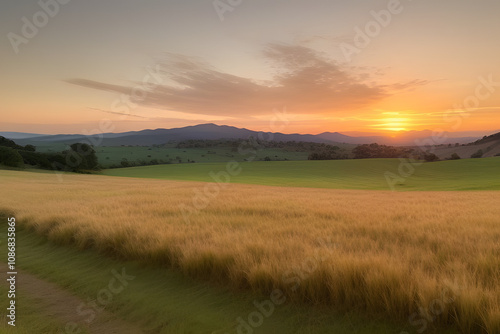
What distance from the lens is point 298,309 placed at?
15.3ft

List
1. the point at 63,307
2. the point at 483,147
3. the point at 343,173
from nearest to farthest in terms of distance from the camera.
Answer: the point at 63,307
the point at 343,173
the point at 483,147

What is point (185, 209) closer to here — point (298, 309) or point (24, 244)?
point (24, 244)

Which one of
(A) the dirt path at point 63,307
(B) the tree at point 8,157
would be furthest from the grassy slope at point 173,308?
(B) the tree at point 8,157

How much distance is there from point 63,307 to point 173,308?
234 centimetres

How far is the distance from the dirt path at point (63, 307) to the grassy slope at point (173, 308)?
0.15m

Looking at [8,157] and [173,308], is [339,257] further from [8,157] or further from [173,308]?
[8,157]

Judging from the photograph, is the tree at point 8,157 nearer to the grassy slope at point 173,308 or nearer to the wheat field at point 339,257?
the wheat field at point 339,257

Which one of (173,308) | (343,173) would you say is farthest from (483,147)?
(173,308)

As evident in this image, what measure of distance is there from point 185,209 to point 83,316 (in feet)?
26.2

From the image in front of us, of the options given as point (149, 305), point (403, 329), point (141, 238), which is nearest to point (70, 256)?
point (141, 238)

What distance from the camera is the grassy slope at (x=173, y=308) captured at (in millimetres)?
4258

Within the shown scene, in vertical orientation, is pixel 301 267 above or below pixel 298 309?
above

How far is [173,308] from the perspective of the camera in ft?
17.2

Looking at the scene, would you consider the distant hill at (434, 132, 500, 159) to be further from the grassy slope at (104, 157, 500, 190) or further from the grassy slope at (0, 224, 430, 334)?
the grassy slope at (0, 224, 430, 334)
